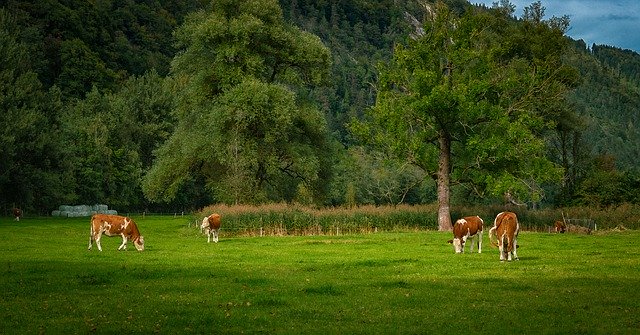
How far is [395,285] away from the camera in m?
19.6

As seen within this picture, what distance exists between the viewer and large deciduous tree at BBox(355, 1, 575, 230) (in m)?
52.8

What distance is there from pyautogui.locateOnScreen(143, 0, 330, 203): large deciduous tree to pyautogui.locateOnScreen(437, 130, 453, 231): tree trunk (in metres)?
10.5

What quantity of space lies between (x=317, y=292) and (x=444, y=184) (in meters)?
37.1

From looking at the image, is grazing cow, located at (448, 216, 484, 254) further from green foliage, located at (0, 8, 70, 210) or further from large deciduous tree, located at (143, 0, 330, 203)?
green foliage, located at (0, 8, 70, 210)

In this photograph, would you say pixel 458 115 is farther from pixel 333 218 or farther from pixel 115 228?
pixel 115 228

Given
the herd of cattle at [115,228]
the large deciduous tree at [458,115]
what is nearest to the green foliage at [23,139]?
the large deciduous tree at [458,115]

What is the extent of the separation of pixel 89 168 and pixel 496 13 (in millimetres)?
55618

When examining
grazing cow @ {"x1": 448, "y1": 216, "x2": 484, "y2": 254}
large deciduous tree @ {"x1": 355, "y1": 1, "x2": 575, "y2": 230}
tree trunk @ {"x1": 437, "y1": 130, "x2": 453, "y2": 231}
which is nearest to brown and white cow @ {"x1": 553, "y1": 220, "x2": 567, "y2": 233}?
large deciduous tree @ {"x1": 355, "y1": 1, "x2": 575, "y2": 230}

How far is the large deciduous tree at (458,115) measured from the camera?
5284 cm

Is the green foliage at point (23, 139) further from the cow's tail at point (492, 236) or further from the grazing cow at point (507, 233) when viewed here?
the grazing cow at point (507, 233)

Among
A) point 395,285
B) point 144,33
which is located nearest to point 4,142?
point 395,285

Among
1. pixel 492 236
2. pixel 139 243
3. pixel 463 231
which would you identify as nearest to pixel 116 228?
pixel 139 243

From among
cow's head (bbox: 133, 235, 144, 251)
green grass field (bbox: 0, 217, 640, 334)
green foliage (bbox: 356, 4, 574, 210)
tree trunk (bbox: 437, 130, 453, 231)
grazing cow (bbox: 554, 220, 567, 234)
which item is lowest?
green grass field (bbox: 0, 217, 640, 334)

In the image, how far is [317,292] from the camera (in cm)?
1792
